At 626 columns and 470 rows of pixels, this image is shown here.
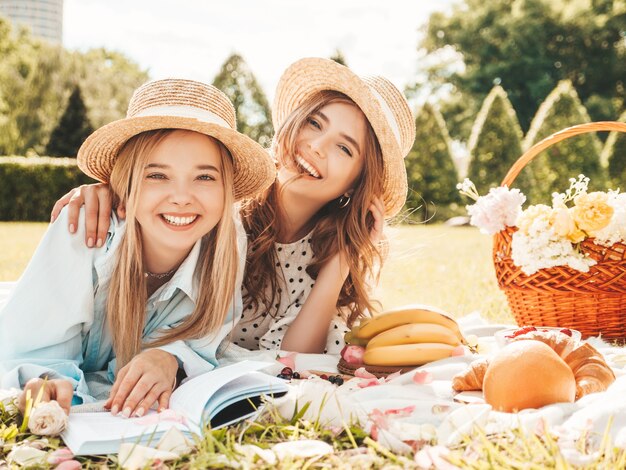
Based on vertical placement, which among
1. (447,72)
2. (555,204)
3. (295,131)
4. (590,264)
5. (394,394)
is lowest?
(394,394)

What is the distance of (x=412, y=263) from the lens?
8570 millimetres

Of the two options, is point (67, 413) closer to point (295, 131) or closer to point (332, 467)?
point (332, 467)

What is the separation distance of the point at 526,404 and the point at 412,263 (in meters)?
6.40

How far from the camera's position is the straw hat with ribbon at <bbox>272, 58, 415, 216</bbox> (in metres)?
3.45

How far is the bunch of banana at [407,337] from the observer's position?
295 cm

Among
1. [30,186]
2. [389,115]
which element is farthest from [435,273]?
[30,186]

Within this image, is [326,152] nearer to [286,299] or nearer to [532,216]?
[286,299]

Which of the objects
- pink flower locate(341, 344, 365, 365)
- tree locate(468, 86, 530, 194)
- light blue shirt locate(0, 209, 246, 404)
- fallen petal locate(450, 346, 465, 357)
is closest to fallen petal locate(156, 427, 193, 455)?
light blue shirt locate(0, 209, 246, 404)

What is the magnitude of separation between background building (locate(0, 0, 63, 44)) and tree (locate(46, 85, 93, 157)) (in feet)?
117

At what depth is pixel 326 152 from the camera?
11.3ft

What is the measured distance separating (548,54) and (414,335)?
1211 inches

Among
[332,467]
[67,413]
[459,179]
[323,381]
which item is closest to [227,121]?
[323,381]

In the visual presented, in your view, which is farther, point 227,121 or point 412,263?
point 412,263

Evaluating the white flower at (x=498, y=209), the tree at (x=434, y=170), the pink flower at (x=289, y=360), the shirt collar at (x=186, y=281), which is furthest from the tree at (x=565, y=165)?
the shirt collar at (x=186, y=281)
